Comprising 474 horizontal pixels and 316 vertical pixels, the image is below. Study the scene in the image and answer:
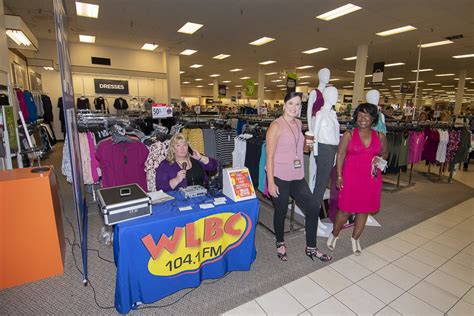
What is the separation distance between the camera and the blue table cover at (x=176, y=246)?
1706mm

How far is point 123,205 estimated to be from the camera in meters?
1.68

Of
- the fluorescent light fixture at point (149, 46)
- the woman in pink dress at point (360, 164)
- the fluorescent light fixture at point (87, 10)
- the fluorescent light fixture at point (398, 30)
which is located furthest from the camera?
the fluorescent light fixture at point (149, 46)

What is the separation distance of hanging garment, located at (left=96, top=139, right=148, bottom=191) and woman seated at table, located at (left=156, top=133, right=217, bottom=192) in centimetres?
69

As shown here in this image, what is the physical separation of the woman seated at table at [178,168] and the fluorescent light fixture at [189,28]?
590 cm

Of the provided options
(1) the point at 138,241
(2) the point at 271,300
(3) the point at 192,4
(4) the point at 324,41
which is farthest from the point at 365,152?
(4) the point at 324,41

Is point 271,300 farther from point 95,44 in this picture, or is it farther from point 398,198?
point 95,44

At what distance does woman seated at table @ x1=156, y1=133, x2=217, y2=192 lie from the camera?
2.37m

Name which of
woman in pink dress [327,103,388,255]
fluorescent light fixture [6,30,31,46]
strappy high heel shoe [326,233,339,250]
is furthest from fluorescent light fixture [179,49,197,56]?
strappy high heel shoe [326,233,339,250]

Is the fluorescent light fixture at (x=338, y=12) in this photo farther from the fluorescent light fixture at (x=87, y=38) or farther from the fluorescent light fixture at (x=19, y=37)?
the fluorescent light fixture at (x=87, y=38)

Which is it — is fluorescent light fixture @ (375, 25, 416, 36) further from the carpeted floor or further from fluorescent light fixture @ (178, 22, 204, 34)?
the carpeted floor

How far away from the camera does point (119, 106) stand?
10.6m

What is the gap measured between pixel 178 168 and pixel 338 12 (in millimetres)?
5905

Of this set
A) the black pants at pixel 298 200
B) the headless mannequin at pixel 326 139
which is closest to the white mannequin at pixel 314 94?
the headless mannequin at pixel 326 139

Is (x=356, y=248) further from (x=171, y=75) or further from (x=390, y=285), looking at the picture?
(x=171, y=75)
